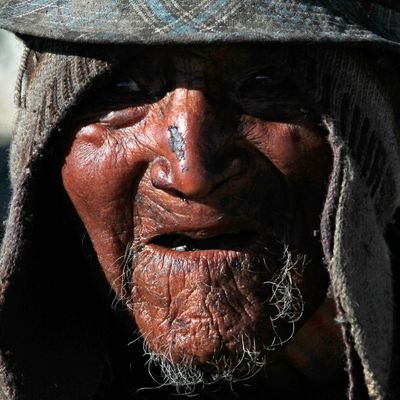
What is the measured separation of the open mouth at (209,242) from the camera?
2684 millimetres

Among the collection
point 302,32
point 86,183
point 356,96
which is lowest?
point 86,183

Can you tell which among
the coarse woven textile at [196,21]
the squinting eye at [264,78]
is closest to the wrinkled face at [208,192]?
the squinting eye at [264,78]

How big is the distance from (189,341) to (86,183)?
1.56 ft

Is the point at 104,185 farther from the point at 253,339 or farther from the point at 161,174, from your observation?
the point at 253,339

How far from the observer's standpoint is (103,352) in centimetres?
309

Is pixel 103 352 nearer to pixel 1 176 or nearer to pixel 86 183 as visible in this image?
pixel 86 183

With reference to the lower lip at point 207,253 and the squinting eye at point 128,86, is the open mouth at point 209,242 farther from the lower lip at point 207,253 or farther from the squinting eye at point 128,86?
the squinting eye at point 128,86

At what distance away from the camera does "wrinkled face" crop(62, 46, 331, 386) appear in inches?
104

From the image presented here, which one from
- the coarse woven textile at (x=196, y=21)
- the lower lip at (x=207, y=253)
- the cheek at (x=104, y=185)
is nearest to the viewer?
the coarse woven textile at (x=196, y=21)

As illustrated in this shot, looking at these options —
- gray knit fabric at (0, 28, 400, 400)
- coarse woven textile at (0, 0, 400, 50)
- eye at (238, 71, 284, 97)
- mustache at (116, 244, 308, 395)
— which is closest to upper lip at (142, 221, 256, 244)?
mustache at (116, 244, 308, 395)

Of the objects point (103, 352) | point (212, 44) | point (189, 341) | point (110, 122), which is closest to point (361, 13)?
point (212, 44)

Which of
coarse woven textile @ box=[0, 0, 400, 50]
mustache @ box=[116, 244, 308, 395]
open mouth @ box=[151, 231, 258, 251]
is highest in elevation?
coarse woven textile @ box=[0, 0, 400, 50]

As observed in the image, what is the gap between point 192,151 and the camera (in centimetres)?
258

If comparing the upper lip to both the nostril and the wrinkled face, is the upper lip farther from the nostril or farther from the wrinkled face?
the nostril
